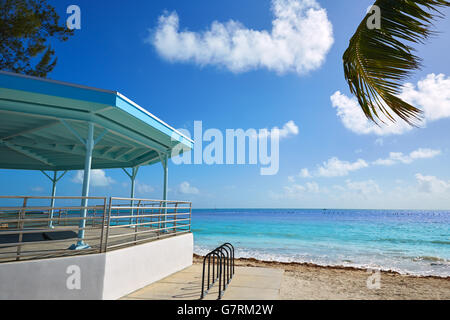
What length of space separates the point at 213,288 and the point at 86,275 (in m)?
2.86

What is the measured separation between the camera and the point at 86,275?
17.3 ft

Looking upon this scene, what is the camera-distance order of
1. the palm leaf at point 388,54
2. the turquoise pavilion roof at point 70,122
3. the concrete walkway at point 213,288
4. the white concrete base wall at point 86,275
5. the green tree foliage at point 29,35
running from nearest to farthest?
the palm leaf at point 388,54 < the white concrete base wall at point 86,275 < the turquoise pavilion roof at point 70,122 < the concrete walkway at point 213,288 < the green tree foliage at point 29,35

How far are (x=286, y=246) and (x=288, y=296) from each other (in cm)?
1983

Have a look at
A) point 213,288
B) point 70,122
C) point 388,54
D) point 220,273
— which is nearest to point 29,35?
point 70,122

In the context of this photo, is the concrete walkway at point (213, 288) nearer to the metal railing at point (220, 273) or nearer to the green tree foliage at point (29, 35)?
the metal railing at point (220, 273)

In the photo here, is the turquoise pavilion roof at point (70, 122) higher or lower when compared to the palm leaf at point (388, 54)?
higher

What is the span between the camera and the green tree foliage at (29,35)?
14.2 m

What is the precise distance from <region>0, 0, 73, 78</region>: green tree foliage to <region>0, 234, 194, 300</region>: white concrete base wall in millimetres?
13634

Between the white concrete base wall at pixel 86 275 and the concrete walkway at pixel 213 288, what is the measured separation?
353 mm

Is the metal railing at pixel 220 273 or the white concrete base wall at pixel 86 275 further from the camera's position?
the metal railing at pixel 220 273

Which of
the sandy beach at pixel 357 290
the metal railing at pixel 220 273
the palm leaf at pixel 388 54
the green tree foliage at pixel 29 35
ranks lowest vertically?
the sandy beach at pixel 357 290

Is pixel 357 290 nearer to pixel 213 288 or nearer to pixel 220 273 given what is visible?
pixel 213 288

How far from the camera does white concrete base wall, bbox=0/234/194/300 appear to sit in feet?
15.3

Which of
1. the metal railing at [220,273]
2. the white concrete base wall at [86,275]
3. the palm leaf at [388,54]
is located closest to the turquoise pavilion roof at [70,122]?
the white concrete base wall at [86,275]
